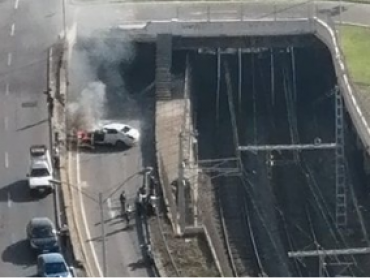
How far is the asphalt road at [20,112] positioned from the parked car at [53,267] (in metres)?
1.53

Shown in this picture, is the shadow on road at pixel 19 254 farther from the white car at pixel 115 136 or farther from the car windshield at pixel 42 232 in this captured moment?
the white car at pixel 115 136

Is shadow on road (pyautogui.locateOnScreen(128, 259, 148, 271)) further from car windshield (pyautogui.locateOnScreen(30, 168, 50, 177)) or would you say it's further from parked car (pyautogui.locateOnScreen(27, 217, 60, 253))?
car windshield (pyautogui.locateOnScreen(30, 168, 50, 177))

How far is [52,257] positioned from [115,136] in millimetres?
14229

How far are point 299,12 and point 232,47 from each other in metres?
4.15

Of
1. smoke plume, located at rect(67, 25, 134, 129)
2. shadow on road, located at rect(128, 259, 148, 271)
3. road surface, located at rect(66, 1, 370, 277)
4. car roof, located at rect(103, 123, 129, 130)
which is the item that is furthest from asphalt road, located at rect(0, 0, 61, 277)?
shadow on road, located at rect(128, 259, 148, 271)

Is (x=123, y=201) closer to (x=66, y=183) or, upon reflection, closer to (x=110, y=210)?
(x=110, y=210)

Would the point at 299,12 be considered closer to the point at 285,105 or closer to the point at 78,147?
the point at 285,105

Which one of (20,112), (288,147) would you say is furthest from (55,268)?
(288,147)

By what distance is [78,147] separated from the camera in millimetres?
69625

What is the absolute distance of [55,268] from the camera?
56.1 m

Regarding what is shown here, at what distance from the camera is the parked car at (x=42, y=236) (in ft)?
193

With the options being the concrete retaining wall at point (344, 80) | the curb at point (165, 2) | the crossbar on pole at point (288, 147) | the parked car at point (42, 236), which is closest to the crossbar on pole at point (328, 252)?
the concrete retaining wall at point (344, 80)

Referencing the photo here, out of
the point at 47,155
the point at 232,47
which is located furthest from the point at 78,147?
the point at 232,47

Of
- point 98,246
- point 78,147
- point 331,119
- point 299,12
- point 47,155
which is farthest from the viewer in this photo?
point 299,12
